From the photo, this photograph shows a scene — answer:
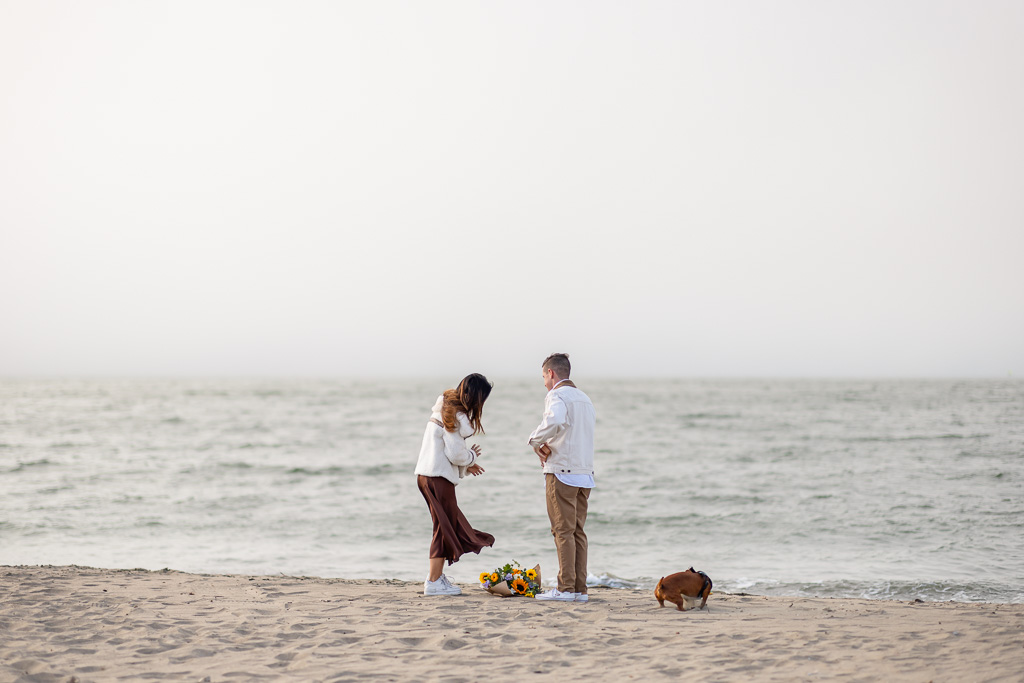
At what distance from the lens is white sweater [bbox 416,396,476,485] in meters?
5.77

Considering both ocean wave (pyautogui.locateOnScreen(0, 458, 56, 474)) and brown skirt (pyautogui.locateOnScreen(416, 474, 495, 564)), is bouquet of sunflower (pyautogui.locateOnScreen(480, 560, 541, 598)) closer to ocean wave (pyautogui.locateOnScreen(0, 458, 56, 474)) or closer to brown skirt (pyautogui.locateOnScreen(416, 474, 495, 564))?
brown skirt (pyautogui.locateOnScreen(416, 474, 495, 564))

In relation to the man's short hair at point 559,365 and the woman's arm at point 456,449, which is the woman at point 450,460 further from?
the man's short hair at point 559,365

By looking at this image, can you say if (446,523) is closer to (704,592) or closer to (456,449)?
(456,449)

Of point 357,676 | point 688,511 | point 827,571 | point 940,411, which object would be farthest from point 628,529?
point 940,411

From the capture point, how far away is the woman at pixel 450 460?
18.9 ft

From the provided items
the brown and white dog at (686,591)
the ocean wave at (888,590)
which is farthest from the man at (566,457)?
the ocean wave at (888,590)

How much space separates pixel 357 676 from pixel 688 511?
918cm

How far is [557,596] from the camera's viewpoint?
5.82 m

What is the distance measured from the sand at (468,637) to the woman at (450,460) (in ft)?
1.55

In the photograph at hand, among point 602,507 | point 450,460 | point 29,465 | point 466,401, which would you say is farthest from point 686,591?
point 29,465

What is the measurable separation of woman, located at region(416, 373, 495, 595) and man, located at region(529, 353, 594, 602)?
54 centimetres

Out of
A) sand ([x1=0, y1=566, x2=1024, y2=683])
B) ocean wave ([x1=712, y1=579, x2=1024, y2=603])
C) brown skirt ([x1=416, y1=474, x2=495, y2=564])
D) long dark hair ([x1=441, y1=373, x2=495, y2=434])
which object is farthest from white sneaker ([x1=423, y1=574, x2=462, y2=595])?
ocean wave ([x1=712, y1=579, x2=1024, y2=603])

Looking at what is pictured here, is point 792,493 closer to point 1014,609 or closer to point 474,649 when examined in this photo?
point 1014,609

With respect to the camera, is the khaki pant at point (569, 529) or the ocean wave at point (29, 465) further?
the ocean wave at point (29, 465)
